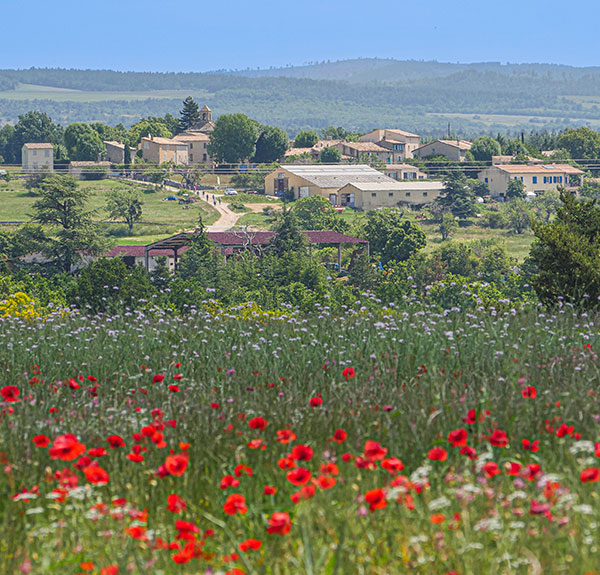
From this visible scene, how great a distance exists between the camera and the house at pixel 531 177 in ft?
424

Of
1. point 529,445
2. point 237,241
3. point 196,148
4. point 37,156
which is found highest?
point 196,148

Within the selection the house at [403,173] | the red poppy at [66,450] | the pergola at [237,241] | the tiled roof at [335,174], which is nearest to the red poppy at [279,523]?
the red poppy at [66,450]

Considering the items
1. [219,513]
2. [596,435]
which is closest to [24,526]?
[219,513]

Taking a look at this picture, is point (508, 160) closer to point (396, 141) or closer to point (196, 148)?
point (396, 141)

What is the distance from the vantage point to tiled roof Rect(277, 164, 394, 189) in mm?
120312

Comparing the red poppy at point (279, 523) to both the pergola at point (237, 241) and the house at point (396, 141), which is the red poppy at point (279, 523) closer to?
the pergola at point (237, 241)

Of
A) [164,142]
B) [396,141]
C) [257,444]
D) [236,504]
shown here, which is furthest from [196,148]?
[236,504]

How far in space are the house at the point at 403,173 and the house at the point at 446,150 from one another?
13163 millimetres

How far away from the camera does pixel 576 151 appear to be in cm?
16312

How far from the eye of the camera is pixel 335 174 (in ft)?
421

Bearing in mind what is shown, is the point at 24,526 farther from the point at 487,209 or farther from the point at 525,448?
the point at 487,209

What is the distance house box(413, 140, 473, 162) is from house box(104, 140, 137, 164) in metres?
50.7

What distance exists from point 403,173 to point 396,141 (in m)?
44.5

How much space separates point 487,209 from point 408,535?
11297 cm
